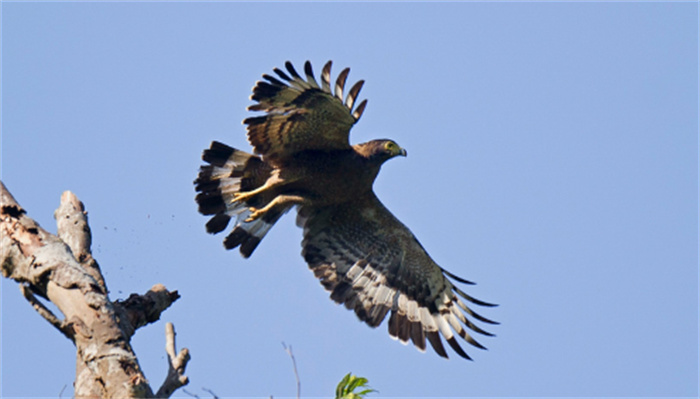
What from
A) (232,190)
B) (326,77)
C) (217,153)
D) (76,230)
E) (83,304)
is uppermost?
(326,77)

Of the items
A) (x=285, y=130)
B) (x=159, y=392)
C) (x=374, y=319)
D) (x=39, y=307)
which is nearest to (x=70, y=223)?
(x=39, y=307)

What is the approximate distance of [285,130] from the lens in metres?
7.75

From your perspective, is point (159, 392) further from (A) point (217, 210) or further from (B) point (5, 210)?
(A) point (217, 210)

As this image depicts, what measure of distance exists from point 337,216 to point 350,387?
416cm

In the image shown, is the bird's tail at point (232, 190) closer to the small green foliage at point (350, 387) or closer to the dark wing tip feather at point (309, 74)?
the dark wing tip feather at point (309, 74)

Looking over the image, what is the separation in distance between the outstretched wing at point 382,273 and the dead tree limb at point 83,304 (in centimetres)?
317

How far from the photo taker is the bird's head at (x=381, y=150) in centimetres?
797

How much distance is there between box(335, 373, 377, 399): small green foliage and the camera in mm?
4445

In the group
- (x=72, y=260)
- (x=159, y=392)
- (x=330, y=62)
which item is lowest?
(x=159, y=392)

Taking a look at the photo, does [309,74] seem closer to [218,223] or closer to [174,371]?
[218,223]

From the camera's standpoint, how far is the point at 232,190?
8.26 m

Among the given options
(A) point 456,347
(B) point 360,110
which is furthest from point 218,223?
(A) point 456,347

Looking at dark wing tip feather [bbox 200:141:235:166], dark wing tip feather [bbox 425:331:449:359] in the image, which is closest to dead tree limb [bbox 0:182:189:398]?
dark wing tip feather [bbox 200:141:235:166]

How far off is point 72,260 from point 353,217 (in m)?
4.00
